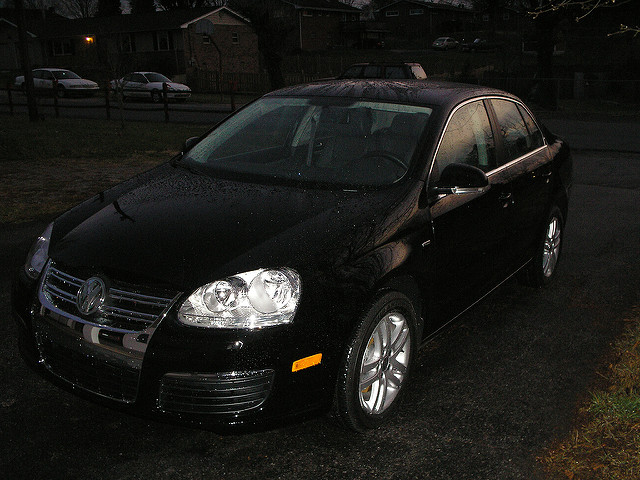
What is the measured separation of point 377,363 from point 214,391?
912mm

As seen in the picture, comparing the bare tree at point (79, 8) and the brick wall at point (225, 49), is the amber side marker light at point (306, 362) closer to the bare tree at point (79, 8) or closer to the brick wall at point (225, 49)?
the brick wall at point (225, 49)

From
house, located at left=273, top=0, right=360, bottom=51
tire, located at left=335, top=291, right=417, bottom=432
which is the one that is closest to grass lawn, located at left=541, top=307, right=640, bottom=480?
tire, located at left=335, top=291, right=417, bottom=432

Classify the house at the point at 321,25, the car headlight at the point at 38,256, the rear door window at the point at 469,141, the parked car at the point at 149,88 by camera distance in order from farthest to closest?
the house at the point at 321,25, the parked car at the point at 149,88, the rear door window at the point at 469,141, the car headlight at the point at 38,256

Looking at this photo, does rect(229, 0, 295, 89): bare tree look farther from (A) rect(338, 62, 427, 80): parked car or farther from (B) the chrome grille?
(B) the chrome grille

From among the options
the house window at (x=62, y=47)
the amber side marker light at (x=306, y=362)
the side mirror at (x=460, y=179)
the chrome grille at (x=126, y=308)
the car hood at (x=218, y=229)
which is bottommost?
the amber side marker light at (x=306, y=362)

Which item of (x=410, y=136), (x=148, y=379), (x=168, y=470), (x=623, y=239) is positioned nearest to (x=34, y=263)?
(x=148, y=379)

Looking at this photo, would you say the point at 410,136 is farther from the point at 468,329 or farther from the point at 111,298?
the point at 111,298

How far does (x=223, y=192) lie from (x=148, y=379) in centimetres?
130

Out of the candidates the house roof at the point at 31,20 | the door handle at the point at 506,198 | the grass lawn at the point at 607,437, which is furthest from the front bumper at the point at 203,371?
the house roof at the point at 31,20

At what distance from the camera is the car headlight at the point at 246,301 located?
116 inches

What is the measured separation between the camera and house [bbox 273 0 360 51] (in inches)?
2844

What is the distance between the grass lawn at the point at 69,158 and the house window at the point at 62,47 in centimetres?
4395

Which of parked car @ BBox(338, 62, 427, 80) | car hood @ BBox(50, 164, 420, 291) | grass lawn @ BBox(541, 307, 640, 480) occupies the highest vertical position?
parked car @ BBox(338, 62, 427, 80)

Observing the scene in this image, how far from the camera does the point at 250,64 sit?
A: 57.7 meters
